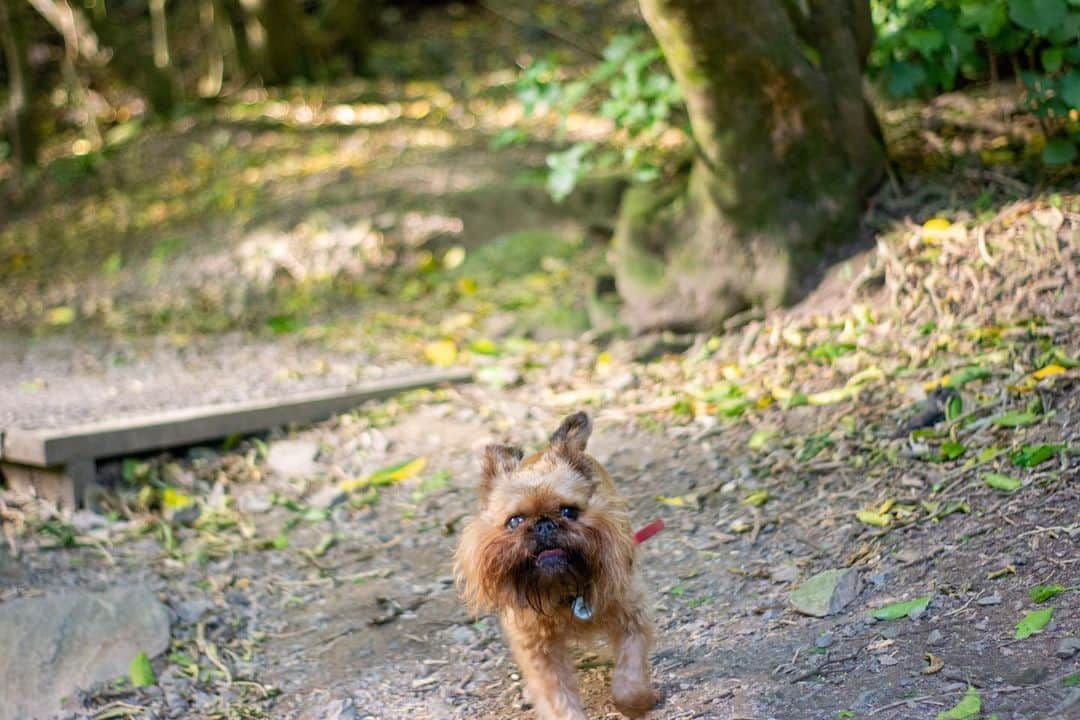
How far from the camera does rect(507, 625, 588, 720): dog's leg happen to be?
4344 millimetres

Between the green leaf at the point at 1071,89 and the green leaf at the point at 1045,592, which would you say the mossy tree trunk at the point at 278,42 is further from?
the green leaf at the point at 1045,592

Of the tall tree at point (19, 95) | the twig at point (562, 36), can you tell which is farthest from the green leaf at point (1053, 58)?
the tall tree at point (19, 95)

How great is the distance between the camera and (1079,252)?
6.18 m

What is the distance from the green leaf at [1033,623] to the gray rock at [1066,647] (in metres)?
0.13

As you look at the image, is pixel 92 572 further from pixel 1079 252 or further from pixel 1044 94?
pixel 1044 94

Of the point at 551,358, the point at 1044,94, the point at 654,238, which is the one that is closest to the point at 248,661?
the point at 551,358

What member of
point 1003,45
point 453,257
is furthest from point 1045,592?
point 453,257

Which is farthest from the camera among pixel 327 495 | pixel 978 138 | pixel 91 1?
pixel 91 1

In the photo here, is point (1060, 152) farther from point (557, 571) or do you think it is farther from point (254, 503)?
point (254, 503)

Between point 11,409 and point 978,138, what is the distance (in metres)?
5.89

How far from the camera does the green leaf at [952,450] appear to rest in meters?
5.42

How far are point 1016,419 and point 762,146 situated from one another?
247cm

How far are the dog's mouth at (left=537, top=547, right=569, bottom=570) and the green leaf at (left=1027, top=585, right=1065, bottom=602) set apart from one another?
Answer: 1.59 m

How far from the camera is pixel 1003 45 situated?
22.7 feet
